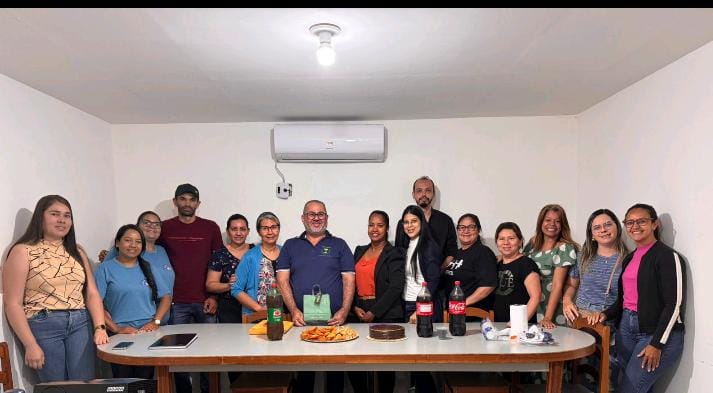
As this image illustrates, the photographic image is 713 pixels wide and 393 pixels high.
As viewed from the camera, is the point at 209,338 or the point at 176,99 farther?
the point at 176,99

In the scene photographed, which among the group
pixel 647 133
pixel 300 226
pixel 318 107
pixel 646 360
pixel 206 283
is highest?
pixel 318 107

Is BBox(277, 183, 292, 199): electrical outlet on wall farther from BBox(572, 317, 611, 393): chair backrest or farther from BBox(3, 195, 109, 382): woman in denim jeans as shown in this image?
BBox(572, 317, 611, 393): chair backrest

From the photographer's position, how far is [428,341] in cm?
242

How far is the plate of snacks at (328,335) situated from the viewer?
7.95ft

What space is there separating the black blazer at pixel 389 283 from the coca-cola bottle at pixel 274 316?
2.41 feet

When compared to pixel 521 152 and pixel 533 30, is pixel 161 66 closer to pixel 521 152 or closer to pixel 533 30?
pixel 533 30

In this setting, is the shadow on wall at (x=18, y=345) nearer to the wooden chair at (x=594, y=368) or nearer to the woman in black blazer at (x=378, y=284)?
the woman in black blazer at (x=378, y=284)

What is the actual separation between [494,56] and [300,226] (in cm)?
236

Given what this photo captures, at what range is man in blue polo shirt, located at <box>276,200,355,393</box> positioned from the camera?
296 centimetres

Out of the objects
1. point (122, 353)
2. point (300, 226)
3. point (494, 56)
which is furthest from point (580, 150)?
point (122, 353)

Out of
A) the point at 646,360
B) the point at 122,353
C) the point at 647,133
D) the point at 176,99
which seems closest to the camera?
the point at 122,353

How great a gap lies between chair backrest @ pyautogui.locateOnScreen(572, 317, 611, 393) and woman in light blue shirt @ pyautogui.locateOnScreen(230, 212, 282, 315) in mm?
1868

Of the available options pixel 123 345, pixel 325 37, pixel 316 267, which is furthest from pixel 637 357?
pixel 123 345

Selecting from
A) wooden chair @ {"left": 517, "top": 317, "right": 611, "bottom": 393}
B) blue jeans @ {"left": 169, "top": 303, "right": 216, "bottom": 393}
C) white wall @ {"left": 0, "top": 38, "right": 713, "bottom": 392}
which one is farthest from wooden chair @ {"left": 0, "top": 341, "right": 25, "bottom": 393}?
wooden chair @ {"left": 517, "top": 317, "right": 611, "bottom": 393}
